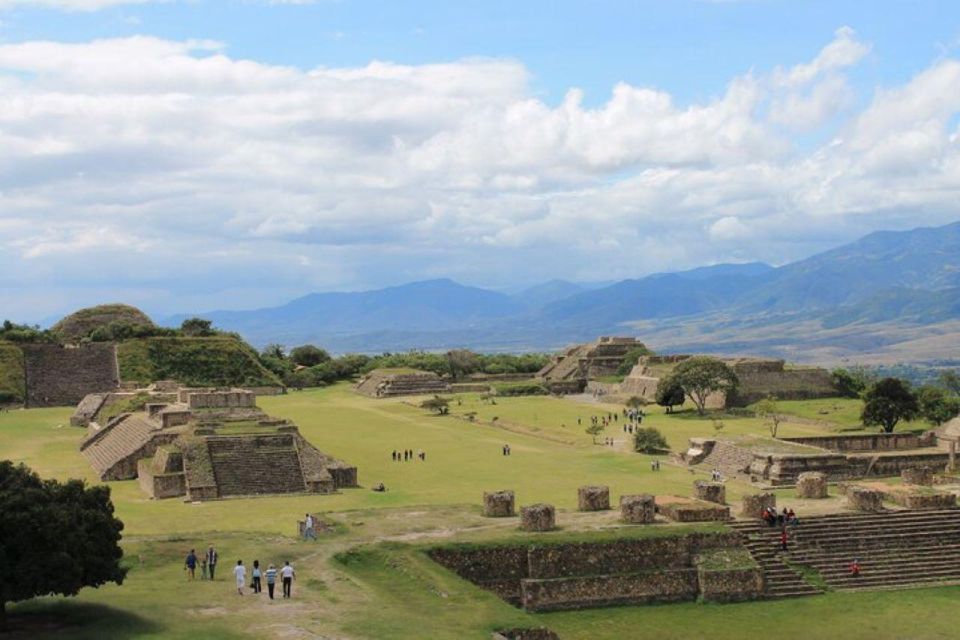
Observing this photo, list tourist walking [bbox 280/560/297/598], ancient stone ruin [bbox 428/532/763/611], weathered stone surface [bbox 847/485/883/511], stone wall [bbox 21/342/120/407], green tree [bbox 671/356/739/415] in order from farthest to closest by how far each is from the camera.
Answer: stone wall [bbox 21/342/120/407], green tree [bbox 671/356/739/415], weathered stone surface [bbox 847/485/883/511], ancient stone ruin [bbox 428/532/763/611], tourist walking [bbox 280/560/297/598]

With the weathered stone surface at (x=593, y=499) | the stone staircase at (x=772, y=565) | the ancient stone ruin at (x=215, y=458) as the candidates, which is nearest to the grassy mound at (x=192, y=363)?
the ancient stone ruin at (x=215, y=458)

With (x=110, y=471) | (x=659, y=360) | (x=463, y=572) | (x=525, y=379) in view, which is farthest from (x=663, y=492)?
(x=525, y=379)

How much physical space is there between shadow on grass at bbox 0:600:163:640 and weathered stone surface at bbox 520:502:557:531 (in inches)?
438

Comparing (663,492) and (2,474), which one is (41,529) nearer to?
(2,474)

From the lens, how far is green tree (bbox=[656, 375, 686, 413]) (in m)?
74.9

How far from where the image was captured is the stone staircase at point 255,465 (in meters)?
42.0

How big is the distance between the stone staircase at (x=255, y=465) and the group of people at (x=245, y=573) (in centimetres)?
1524

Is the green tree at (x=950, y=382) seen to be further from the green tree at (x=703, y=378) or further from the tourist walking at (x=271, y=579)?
the tourist walking at (x=271, y=579)

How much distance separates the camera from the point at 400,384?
96.9 meters

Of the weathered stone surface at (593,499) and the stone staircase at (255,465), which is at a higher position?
the stone staircase at (255,465)

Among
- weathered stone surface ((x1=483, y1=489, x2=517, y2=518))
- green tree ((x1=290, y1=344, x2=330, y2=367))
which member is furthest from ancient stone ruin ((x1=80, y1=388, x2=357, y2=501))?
green tree ((x1=290, y1=344, x2=330, y2=367))

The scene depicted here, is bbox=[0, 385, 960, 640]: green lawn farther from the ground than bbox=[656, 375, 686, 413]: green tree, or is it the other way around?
bbox=[656, 375, 686, 413]: green tree

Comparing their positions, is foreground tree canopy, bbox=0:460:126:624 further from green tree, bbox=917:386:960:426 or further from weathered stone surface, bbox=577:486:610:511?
green tree, bbox=917:386:960:426

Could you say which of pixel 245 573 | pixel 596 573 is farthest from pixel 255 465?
pixel 596 573
